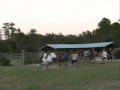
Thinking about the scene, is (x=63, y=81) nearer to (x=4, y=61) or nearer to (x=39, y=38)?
(x=4, y=61)

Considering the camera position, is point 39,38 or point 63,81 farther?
point 39,38

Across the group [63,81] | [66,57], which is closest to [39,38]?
[66,57]

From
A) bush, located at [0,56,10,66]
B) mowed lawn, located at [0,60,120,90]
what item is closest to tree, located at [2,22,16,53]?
bush, located at [0,56,10,66]

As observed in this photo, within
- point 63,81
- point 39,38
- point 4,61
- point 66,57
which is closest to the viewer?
point 63,81

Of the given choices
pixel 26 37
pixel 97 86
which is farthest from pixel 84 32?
pixel 97 86

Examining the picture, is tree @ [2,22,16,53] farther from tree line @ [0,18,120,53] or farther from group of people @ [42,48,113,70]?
group of people @ [42,48,113,70]

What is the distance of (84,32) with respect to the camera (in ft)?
360

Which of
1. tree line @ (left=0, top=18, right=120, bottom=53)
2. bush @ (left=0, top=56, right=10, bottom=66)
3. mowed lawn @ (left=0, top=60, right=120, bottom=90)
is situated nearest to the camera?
mowed lawn @ (left=0, top=60, right=120, bottom=90)

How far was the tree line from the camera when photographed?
315 feet

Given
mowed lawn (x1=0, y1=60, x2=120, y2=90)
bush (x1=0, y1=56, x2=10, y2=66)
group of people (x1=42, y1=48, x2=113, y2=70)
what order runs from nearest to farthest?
mowed lawn (x1=0, y1=60, x2=120, y2=90)
group of people (x1=42, y1=48, x2=113, y2=70)
bush (x1=0, y1=56, x2=10, y2=66)

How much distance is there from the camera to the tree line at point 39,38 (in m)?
96.1

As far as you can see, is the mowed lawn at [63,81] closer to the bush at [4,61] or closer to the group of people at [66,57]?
the group of people at [66,57]

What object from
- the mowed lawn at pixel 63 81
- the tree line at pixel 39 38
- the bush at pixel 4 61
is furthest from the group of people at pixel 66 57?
the tree line at pixel 39 38

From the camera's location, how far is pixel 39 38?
3905 inches
